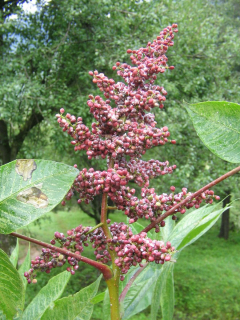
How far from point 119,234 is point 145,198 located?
0.12 metres

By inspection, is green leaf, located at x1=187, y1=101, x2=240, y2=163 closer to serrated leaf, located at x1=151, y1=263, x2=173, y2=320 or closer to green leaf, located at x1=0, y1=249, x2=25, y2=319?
serrated leaf, located at x1=151, y1=263, x2=173, y2=320

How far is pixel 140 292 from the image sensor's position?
3.54ft

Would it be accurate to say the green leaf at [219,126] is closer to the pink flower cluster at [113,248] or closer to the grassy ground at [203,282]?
the pink flower cluster at [113,248]

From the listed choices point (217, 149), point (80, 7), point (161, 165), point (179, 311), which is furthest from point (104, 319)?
point (179, 311)

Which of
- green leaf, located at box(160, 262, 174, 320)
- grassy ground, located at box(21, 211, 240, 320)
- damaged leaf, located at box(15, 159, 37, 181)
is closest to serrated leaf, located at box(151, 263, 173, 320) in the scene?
green leaf, located at box(160, 262, 174, 320)

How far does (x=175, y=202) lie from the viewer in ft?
2.89

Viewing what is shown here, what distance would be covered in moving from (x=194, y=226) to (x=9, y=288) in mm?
518

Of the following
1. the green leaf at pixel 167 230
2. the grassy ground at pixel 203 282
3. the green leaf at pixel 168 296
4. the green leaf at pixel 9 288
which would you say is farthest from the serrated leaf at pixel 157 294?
the grassy ground at pixel 203 282

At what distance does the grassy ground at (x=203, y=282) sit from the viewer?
9.63 meters

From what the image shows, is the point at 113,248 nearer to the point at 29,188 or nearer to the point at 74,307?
the point at 74,307

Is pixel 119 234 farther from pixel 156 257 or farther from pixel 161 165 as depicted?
pixel 161 165

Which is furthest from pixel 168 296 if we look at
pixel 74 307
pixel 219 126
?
pixel 219 126

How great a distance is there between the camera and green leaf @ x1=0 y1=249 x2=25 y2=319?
665mm

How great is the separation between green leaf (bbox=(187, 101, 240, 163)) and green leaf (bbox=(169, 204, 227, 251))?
174mm
